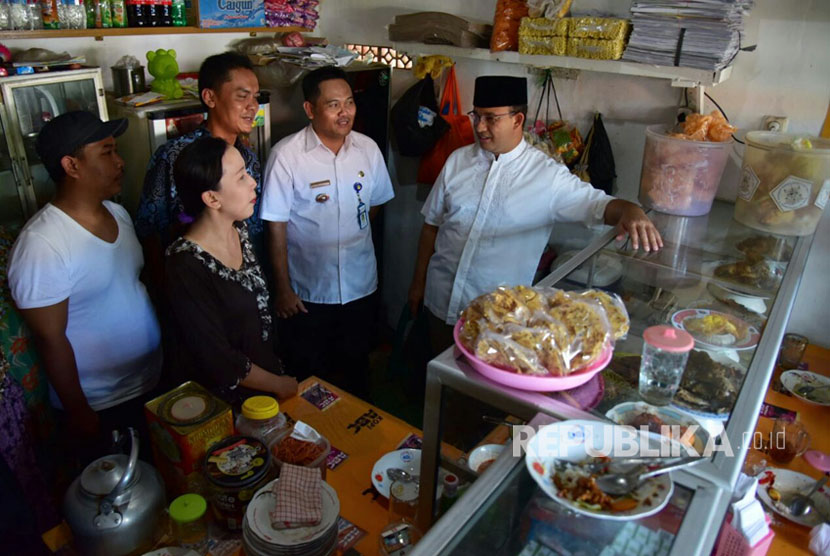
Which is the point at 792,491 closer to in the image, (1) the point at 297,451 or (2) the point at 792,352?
(2) the point at 792,352

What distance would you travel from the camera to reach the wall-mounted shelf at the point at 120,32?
2.52 meters

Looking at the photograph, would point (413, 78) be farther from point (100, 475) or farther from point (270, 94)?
point (100, 475)

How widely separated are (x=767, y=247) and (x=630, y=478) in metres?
1.43

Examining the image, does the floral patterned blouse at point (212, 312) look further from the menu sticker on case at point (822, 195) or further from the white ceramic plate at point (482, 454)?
the menu sticker on case at point (822, 195)

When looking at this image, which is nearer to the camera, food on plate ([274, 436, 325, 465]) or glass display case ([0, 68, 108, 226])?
food on plate ([274, 436, 325, 465])

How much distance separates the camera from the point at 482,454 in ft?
4.50

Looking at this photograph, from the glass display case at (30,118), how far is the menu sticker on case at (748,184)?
281cm

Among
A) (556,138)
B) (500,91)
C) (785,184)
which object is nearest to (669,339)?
(785,184)

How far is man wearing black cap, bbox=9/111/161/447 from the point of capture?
1.97 metres

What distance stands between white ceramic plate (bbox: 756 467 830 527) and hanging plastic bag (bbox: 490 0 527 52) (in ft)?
6.89

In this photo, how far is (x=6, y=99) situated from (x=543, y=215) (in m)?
2.33

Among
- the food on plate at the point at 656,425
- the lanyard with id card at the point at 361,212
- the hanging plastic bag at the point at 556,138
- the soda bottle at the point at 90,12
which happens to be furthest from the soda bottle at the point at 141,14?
the food on plate at the point at 656,425

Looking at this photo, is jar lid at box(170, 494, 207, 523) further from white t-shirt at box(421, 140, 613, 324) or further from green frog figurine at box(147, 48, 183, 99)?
green frog figurine at box(147, 48, 183, 99)

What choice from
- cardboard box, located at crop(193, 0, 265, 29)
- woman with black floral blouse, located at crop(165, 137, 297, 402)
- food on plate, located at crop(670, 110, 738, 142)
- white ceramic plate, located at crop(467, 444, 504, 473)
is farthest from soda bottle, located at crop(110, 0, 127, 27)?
white ceramic plate, located at crop(467, 444, 504, 473)
